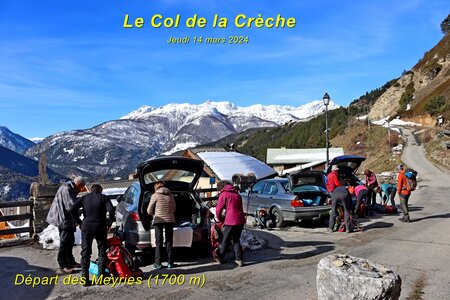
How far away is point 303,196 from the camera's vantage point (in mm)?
13289

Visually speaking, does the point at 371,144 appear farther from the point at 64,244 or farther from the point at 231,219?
the point at 64,244

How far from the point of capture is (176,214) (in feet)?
31.5

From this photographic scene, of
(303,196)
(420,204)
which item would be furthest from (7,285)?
(420,204)

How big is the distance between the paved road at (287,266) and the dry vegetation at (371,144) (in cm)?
3437

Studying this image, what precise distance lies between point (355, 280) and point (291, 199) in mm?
7619

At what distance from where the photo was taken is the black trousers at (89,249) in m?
7.00

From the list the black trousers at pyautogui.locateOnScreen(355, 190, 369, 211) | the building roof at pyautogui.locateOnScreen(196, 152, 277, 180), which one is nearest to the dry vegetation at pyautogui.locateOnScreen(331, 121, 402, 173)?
the building roof at pyautogui.locateOnScreen(196, 152, 277, 180)

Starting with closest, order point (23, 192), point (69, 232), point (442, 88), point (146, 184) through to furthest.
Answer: point (69, 232), point (146, 184), point (442, 88), point (23, 192)

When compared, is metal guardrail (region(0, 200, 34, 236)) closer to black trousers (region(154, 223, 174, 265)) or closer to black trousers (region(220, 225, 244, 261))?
black trousers (region(154, 223, 174, 265))

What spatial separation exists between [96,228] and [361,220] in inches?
381

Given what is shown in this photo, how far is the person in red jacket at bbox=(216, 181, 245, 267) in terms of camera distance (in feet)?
26.6

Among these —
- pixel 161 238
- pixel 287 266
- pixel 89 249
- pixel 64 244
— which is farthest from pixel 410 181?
pixel 64 244

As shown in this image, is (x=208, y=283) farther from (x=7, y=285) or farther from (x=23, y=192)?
(x=23, y=192)

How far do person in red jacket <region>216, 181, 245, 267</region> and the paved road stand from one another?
30 cm
